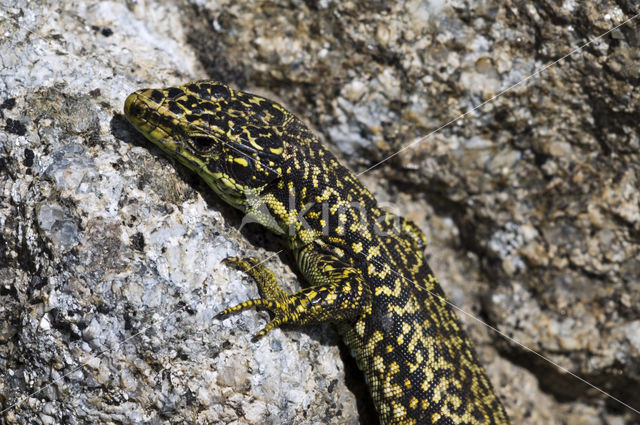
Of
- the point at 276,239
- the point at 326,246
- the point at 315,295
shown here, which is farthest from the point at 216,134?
the point at 315,295

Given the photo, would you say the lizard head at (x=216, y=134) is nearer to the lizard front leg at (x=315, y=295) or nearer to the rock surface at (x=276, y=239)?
the rock surface at (x=276, y=239)

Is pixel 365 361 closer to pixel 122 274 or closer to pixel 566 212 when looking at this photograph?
pixel 122 274

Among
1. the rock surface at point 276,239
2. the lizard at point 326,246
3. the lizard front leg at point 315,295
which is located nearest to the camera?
the rock surface at point 276,239

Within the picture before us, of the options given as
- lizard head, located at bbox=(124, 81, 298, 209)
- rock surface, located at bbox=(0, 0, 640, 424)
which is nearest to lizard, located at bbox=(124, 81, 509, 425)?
lizard head, located at bbox=(124, 81, 298, 209)

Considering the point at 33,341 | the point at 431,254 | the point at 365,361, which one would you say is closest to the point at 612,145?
the point at 431,254

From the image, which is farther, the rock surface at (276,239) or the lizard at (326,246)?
the lizard at (326,246)

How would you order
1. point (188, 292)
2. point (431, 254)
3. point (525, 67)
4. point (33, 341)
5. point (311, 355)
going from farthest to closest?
point (431, 254) < point (525, 67) < point (311, 355) < point (188, 292) < point (33, 341)

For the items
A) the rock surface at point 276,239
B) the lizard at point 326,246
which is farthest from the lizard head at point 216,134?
the rock surface at point 276,239
